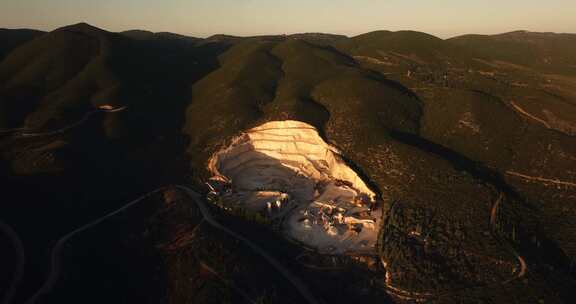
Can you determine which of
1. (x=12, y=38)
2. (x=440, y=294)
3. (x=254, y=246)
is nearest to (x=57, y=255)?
(x=254, y=246)

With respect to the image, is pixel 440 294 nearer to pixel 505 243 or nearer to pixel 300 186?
pixel 505 243

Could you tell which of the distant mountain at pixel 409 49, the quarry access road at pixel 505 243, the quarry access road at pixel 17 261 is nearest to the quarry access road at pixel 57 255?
the quarry access road at pixel 17 261

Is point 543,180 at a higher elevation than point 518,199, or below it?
higher

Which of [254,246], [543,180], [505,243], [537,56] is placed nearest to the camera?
[505,243]

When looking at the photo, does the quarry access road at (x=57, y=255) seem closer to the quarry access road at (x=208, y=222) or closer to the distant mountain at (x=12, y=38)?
the quarry access road at (x=208, y=222)

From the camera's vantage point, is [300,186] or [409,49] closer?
[300,186]

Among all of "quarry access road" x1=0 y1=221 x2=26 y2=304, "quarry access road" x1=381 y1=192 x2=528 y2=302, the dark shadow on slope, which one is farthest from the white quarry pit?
"quarry access road" x1=0 y1=221 x2=26 y2=304
